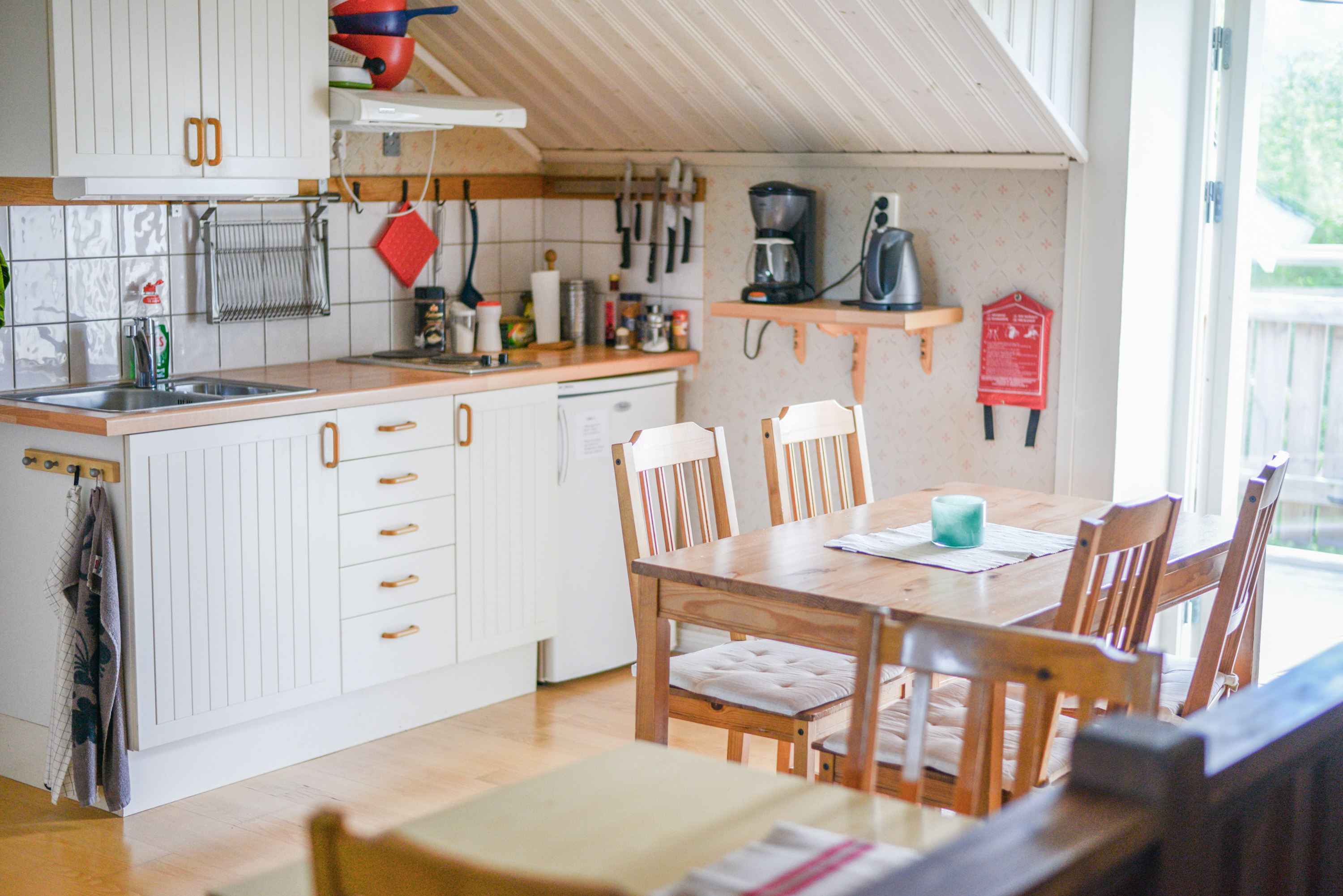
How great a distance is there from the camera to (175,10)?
326 centimetres

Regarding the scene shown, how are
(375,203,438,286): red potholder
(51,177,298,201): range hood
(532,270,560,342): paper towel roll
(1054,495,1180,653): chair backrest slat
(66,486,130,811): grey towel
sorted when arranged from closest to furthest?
(1054,495,1180,653): chair backrest slat → (66,486,130,811): grey towel → (51,177,298,201): range hood → (375,203,438,286): red potholder → (532,270,560,342): paper towel roll

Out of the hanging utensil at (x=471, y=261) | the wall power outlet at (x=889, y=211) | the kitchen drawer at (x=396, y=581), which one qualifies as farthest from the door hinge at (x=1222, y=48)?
the kitchen drawer at (x=396, y=581)

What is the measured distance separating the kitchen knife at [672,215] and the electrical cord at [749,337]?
0.32 metres

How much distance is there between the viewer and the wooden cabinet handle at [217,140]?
3.37m

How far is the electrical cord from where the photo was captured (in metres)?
4.29

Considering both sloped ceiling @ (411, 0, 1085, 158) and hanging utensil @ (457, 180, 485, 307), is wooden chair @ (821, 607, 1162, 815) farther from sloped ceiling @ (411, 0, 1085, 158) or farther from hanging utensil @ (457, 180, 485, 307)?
hanging utensil @ (457, 180, 485, 307)

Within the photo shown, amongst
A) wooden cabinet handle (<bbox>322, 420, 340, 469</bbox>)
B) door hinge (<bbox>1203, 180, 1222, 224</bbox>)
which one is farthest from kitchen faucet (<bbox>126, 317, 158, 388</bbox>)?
door hinge (<bbox>1203, 180, 1222, 224</bbox>)

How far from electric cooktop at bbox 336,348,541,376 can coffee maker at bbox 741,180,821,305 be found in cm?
68

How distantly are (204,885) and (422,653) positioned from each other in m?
0.99

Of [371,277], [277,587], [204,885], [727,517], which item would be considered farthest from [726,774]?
[371,277]

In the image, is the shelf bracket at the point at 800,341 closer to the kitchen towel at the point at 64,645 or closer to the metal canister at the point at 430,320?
the metal canister at the point at 430,320

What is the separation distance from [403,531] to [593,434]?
73cm

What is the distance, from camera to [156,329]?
3.53 meters

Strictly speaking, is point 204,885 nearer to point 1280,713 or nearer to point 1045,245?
point 1280,713
